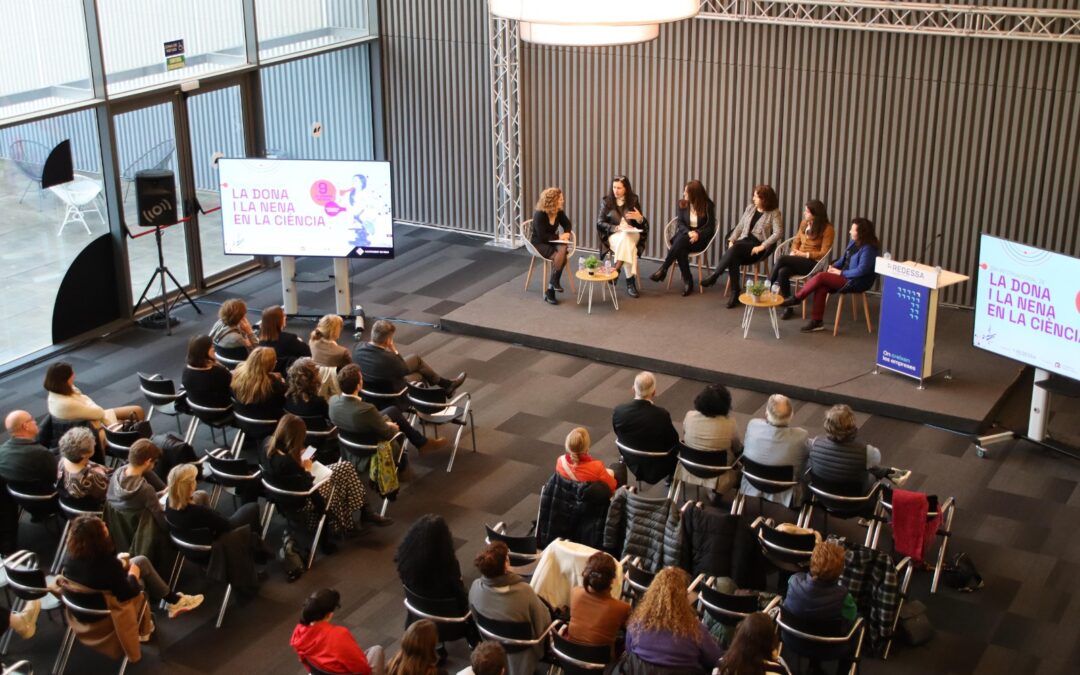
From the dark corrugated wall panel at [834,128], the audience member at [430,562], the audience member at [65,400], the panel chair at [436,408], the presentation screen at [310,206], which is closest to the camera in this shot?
the audience member at [430,562]

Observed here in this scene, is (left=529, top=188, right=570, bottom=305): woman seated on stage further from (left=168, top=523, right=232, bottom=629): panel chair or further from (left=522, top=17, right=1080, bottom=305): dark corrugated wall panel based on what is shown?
(left=168, top=523, right=232, bottom=629): panel chair

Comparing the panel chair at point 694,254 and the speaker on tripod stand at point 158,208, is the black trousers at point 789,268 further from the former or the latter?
the speaker on tripod stand at point 158,208

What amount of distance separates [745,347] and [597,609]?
17.8ft

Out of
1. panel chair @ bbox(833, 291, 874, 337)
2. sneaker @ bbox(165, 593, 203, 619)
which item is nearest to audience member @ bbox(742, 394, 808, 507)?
sneaker @ bbox(165, 593, 203, 619)

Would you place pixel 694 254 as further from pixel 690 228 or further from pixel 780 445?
pixel 780 445

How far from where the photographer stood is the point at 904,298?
10.2m

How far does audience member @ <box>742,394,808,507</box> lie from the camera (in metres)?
7.78

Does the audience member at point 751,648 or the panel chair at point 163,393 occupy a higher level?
the audience member at point 751,648

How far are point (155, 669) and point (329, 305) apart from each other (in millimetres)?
6040

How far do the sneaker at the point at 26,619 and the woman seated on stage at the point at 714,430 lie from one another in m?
3.98

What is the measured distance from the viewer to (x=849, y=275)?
11219mm

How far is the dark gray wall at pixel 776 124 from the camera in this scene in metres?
11.5

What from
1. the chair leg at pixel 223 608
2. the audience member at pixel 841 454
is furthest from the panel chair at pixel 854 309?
the chair leg at pixel 223 608

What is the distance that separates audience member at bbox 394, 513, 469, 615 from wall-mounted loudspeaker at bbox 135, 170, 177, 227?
6484 mm
